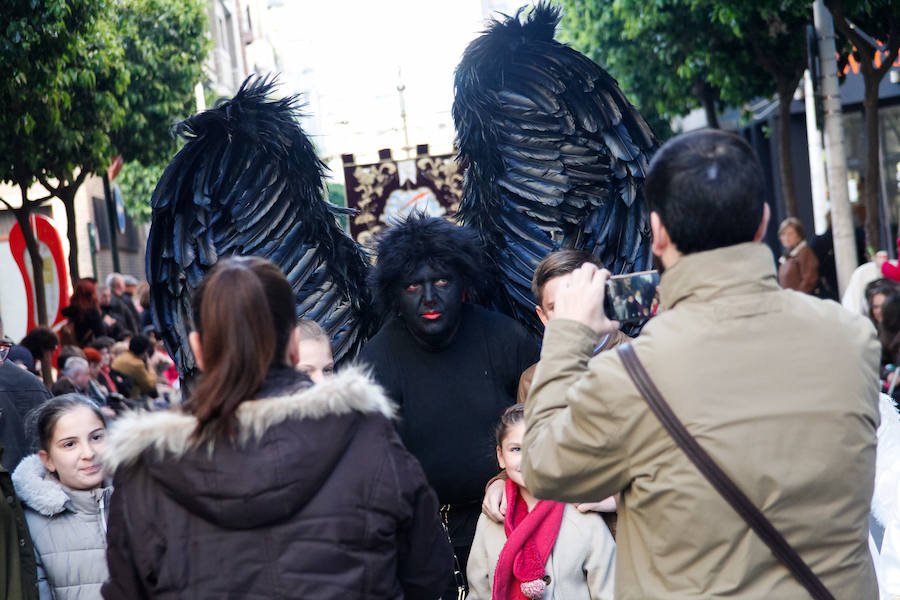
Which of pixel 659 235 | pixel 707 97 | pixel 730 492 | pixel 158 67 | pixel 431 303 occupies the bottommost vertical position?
pixel 730 492

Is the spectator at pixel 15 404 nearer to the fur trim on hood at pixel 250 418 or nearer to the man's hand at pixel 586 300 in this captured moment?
the fur trim on hood at pixel 250 418

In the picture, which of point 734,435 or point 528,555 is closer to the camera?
point 734,435

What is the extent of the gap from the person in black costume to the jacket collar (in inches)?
86.2

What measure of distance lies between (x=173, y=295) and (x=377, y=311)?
948 millimetres

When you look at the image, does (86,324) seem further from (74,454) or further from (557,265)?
(557,265)

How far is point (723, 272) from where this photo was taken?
7.74 feet

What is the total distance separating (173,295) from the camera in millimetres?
5289

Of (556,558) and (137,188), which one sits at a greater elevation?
(137,188)

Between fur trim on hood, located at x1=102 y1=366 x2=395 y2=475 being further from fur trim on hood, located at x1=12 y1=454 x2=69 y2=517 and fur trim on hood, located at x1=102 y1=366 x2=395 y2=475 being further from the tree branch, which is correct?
the tree branch

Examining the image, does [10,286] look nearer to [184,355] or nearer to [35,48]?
[35,48]

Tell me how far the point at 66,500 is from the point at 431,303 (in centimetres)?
147

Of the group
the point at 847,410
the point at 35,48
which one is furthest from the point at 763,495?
the point at 35,48

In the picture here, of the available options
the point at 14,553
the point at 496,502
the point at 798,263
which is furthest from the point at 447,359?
the point at 798,263

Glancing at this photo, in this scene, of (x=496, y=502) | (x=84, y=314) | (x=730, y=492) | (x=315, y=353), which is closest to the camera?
(x=730, y=492)
